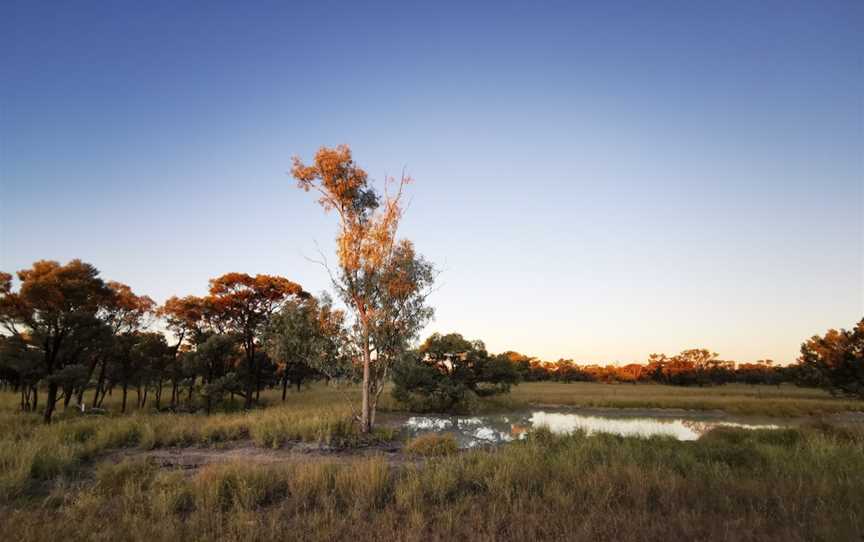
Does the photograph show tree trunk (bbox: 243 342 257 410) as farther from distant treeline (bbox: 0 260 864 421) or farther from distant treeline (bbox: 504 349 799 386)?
distant treeline (bbox: 504 349 799 386)

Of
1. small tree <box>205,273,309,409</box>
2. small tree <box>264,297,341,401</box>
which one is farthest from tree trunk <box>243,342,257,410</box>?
small tree <box>264,297,341,401</box>

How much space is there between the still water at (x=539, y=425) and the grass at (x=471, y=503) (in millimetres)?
8234

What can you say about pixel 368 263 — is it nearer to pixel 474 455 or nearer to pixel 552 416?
pixel 474 455

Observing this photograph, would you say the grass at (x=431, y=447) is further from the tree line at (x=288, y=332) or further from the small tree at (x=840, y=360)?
the small tree at (x=840, y=360)

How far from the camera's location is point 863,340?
133 feet

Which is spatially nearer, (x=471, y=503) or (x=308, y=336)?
(x=471, y=503)

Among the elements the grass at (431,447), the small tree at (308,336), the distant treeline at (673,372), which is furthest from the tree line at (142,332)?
the distant treeline at (673,372)

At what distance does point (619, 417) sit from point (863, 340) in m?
30.1

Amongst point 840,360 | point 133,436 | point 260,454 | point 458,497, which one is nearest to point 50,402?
point 133,436

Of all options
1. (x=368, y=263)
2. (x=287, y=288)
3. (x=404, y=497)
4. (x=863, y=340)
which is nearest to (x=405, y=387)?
(x=287, y=288)

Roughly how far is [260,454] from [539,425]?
13.5 m

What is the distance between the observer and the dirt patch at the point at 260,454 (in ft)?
40.8

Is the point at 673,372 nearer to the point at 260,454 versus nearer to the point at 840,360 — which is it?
the point at 840,360

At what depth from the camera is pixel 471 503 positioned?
24.4ft
